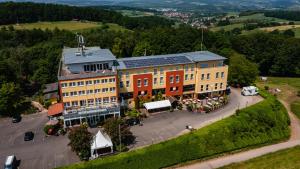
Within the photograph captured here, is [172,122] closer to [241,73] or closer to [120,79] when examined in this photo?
[120,79]

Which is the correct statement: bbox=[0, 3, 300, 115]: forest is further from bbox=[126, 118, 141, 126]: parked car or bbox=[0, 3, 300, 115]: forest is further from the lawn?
bbox=[126, 118, 141, 126]: parked car

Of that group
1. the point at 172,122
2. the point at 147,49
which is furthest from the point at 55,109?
the point at 147,49

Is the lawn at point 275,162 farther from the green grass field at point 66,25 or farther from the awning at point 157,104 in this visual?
the green grass field at point 66,25

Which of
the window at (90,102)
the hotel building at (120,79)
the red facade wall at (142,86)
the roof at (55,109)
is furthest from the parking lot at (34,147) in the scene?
the red facade wall at (142,86)

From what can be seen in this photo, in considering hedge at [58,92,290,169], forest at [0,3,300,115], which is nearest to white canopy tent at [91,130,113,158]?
hedge at [58,92,290,169]

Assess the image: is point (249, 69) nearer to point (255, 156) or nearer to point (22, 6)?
point (255, 156)

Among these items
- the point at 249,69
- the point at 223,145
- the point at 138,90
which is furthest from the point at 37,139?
the point at 249,69

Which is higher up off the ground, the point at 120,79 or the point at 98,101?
the point at 120,79
